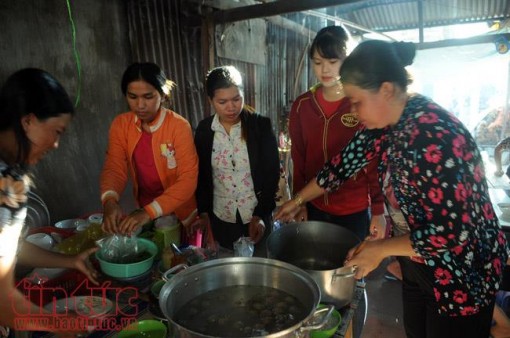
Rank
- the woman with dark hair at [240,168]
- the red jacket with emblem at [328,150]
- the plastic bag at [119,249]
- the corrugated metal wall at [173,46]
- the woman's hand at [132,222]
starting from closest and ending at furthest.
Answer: the plastic bag at [119,249] < the woman's hand at [132,222] < the red jacket with emblem at [328,150] < the woman with dark hair at [240,168] < the corrugated metal wall at [173,46]

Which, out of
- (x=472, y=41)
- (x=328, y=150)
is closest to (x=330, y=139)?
(x=328, y=150)

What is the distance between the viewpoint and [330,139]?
2.32 m

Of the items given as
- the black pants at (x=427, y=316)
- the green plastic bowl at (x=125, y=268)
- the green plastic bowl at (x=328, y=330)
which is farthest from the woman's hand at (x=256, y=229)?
the green plastic bowl at (x=328, y=330)

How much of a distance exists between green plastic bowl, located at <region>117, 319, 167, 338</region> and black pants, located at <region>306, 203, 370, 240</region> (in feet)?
4.87

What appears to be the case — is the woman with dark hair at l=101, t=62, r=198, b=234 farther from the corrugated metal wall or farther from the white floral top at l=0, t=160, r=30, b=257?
the corrugated metal wall

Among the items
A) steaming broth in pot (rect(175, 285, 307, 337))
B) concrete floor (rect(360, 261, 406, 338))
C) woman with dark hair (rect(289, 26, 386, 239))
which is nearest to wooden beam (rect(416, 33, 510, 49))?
concrete floor (rect(360, 261, 406, 338))

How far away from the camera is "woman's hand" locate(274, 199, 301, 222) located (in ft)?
6.61

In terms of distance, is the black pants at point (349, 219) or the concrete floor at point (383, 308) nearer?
the black pants at point (349, 219)

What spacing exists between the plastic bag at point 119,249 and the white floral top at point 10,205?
2.02ft

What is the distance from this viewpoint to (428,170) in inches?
50.7

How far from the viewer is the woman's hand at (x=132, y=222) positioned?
1.88m

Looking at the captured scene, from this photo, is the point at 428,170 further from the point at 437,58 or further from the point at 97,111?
the point at 437,58

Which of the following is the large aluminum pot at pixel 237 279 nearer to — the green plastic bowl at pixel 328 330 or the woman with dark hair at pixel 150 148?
the green plastic bowl at pixel 328 330

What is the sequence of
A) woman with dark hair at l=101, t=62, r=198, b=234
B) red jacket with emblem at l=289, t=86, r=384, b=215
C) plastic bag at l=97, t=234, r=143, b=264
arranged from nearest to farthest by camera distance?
plastic bag at l=97, t=234, r=143, b=264 < woman with dark hair at l=101, t=62, r=198, b=234 < red jacket with emblem at l=289, t=86, r=384, b=215
